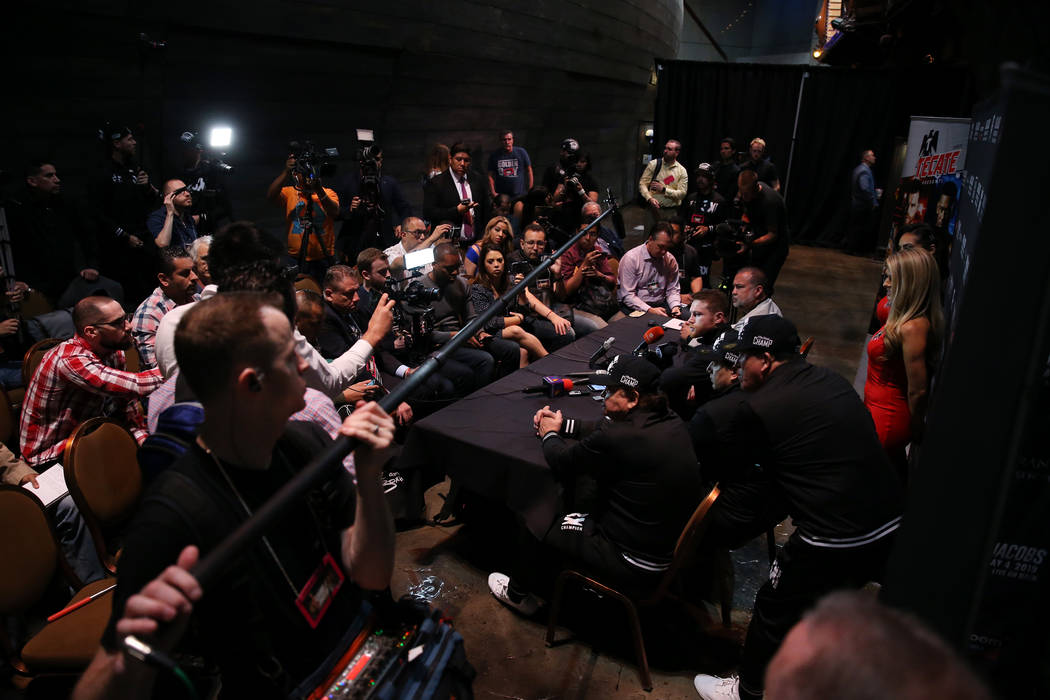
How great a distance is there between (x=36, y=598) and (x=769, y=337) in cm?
287

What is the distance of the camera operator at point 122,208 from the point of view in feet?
15.1

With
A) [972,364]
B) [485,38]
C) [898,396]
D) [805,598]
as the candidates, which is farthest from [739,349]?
[485,38]

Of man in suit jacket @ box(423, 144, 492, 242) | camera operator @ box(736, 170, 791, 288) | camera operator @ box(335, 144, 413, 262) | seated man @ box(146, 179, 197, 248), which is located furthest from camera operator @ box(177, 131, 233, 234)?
camera operator @ box(736, 170, 791, 288)

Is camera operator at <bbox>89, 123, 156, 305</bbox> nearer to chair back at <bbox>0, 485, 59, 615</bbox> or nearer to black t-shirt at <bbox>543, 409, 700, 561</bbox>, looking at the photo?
chair back at <bbox>0, 485, 59, 615</bbox>

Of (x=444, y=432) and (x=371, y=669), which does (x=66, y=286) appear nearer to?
(x=444, y=432)

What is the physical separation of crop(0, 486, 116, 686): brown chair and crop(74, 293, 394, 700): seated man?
50.4 inches

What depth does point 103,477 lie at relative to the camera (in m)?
2.52

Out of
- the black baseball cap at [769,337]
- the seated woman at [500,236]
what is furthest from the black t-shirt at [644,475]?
the seated woman at [500,236]

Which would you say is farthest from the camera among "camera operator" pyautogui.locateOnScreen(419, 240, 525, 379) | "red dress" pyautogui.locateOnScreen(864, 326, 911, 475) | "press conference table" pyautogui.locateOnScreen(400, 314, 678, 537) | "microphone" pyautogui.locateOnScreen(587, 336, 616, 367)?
"camera operator" pyautogui.locateOnScreen(419, 240, 525, 379)

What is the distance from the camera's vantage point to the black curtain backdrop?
10742 mm

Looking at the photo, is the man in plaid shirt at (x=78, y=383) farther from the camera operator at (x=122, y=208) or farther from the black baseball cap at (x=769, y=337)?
the black baseball cap at (x=769, y=337)

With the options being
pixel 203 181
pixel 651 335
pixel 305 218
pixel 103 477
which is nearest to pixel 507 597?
pixel 103 477

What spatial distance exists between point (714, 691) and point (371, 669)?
1.79 m

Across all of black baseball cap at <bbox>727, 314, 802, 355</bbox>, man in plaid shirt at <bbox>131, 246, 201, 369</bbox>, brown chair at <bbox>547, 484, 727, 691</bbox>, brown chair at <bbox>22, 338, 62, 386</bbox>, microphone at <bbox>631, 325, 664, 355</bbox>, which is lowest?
brown chair at <bbox>547, 484, 727, 691</bbox>
